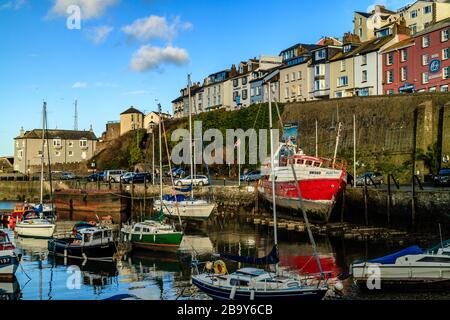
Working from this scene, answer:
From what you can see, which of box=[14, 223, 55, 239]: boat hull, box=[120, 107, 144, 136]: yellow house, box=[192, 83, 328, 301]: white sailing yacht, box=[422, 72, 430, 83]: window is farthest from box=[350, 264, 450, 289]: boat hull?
box=[120, 107, 144, 136]: yellow house

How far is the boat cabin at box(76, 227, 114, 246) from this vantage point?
25469 millimetres

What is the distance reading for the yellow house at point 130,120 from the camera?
275ft

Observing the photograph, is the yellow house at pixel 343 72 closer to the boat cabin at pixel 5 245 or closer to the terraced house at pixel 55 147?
the boat cabin at pixel 5 245

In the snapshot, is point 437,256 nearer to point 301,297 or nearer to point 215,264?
point 301,297

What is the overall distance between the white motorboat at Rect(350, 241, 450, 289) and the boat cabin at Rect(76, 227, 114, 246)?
1314 cm

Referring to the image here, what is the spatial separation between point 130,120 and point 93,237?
5985 centimetres

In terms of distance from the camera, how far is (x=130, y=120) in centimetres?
8394

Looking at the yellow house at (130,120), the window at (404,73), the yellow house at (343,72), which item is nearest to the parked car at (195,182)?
the yellow house at (343,72)

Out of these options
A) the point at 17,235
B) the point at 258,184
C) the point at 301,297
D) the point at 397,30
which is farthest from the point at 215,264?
the point at 397,30

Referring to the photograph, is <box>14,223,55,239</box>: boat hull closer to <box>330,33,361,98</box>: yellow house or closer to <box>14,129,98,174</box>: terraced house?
<box>330,33,361,98</box>: yellow house

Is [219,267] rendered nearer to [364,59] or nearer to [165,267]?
[165,267]

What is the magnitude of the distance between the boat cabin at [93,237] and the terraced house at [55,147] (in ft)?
193
